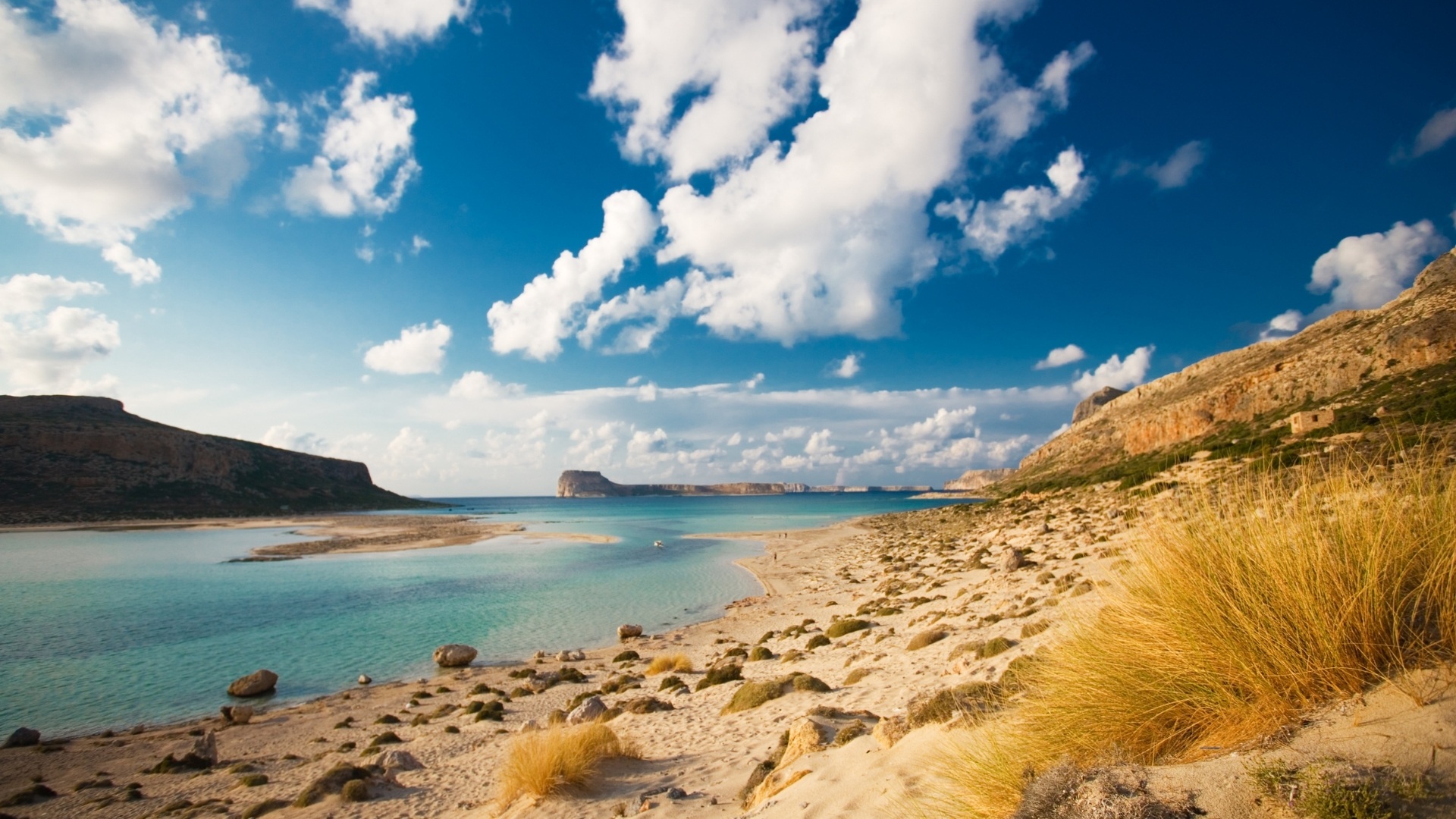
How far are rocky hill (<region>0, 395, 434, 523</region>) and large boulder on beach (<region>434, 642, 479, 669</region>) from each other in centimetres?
10088

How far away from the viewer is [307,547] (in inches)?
2127

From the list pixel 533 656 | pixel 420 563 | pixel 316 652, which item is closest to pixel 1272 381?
→ pixel 533 656

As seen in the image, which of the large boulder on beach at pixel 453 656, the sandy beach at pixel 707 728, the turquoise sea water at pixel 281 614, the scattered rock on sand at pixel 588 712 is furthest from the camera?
the large boulder on beach at pixel 453 656

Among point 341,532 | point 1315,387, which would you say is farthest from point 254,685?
point 341,532

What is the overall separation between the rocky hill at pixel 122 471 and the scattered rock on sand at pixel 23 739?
99.6 meters

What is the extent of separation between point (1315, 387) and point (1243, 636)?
55.8m

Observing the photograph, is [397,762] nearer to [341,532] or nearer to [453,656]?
[453,656]

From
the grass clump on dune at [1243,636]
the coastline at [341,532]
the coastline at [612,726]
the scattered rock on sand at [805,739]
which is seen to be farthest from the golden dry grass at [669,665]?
the coastline at [341,532]

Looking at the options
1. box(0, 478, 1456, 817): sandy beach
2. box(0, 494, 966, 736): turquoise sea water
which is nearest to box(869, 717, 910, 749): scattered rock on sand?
box(0, 478, 1456, 817): sandy beach

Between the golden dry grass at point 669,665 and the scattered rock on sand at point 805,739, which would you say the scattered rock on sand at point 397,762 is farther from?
the scattered rock on sand at point 805,739

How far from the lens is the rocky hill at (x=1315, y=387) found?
2789 cm

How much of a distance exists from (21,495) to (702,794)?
12507 cm

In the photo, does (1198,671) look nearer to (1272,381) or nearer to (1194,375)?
(1272,381)

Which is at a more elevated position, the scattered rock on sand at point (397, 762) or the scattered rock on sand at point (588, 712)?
the scattered rock on sand at point (588, 712)
